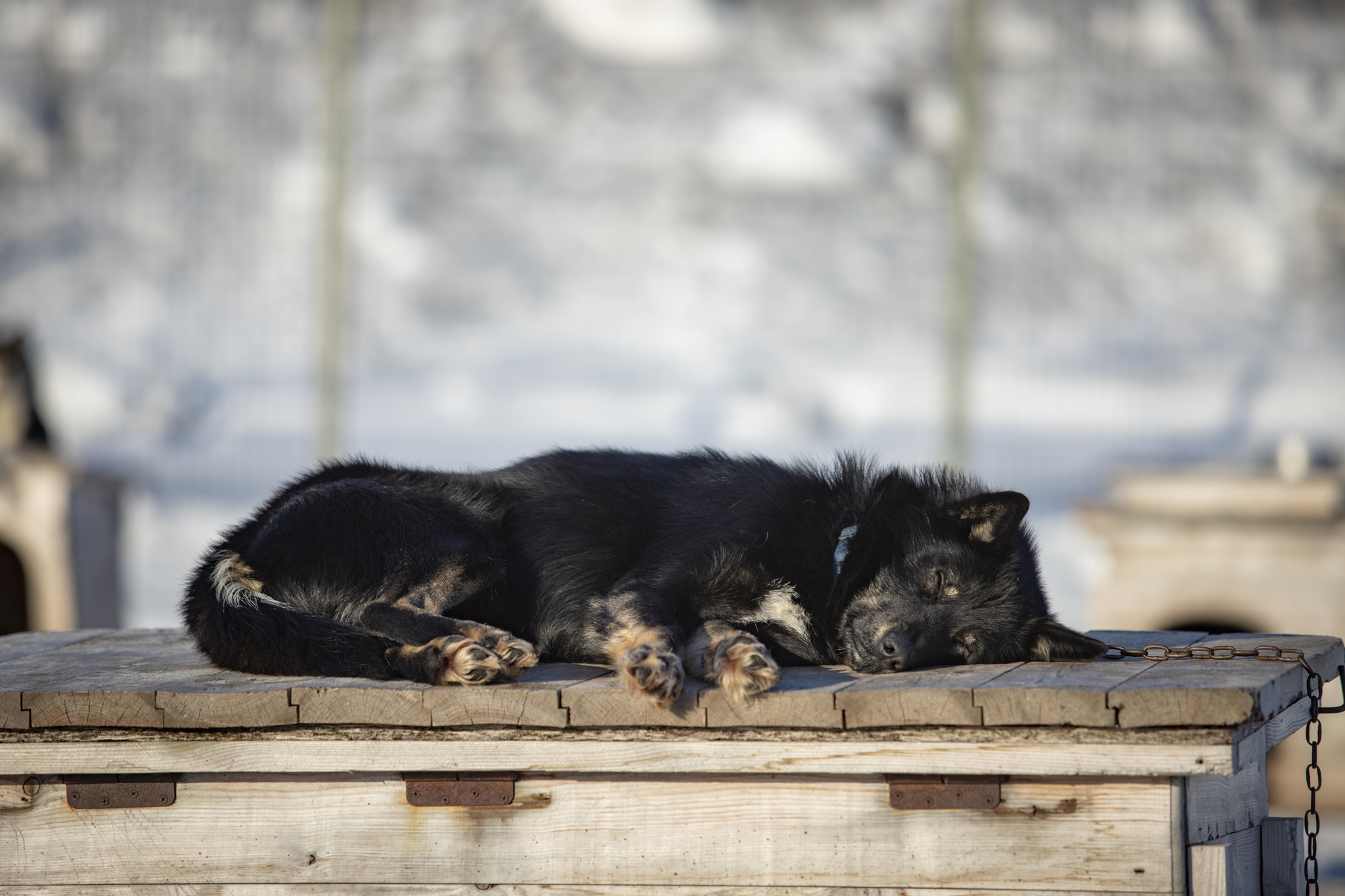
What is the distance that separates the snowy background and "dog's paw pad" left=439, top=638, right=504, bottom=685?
16.9 feet

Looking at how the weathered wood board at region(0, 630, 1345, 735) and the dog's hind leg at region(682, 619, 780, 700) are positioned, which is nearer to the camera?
the weathered wood board at region(0, 630, 1345, 735)

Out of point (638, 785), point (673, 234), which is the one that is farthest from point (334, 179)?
point (638, 785)

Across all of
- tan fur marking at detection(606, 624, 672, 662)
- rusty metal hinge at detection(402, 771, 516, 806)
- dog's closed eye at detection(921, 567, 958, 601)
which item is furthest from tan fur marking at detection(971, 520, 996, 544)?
rusty metal hinge at detection(402, 771, 516, 806)

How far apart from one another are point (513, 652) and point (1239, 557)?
6839 mm

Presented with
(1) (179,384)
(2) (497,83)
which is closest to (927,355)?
(2) (497,83)

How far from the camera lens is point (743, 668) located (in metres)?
2.11

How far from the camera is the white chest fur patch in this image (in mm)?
2615

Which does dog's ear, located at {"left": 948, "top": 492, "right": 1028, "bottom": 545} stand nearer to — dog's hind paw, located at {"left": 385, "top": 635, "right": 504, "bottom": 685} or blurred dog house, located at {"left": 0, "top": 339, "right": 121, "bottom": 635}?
dog's hind paw, located at {"left": 385, "top": 635, "right": 504, "bottom": 685}

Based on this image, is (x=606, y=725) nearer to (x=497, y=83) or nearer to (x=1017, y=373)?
(x=1017, y=373)

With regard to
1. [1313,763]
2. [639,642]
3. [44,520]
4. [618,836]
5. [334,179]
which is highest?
[334,179]

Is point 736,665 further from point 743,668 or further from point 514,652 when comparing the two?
point 514,652

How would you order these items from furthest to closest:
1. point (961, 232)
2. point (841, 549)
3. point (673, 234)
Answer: point (673, 234) → point (961, 232) → point (841, 549)

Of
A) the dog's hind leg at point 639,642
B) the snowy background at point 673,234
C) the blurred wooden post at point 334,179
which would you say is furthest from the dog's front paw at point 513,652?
the blurred wooden post at point 334,179

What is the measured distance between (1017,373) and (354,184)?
4.57 m
